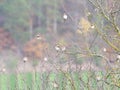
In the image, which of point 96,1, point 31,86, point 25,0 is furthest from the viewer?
point 25,0

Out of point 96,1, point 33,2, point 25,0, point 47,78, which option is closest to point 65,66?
point 47,78

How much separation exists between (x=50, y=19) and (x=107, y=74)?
35781 mm

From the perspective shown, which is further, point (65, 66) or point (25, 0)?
point (25, 0)

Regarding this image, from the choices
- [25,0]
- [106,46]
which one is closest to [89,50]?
[106,46]

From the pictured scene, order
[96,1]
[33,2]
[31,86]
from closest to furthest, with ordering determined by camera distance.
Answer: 1. [96,1]
2. [31,86]
3. [33,2]

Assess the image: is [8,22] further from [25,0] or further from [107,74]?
[107,74]

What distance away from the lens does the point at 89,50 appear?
268 inches

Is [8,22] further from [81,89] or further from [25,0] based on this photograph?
[81,89]

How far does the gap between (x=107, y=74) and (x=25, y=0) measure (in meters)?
32.1

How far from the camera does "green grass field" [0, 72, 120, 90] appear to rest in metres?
6.71

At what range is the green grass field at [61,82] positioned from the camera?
671 centimetres

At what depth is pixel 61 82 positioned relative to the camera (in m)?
6.89

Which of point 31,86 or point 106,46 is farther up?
point 106,46

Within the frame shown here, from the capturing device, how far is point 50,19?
42.4m
